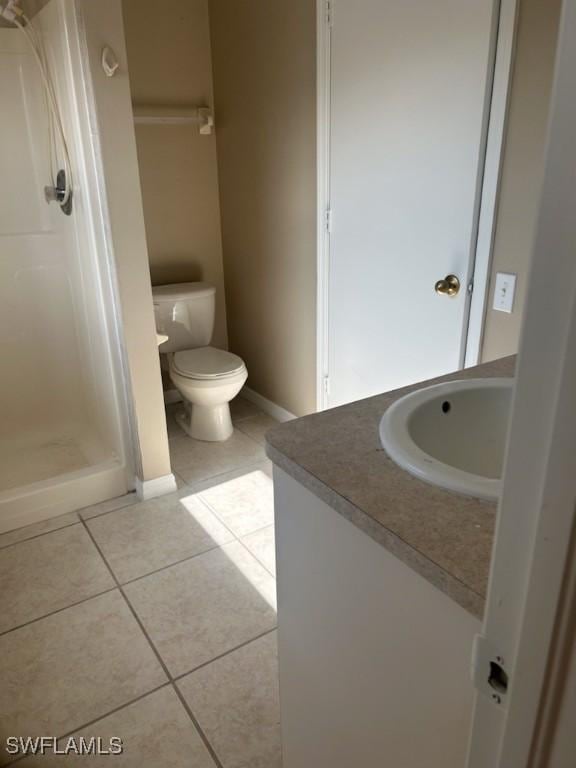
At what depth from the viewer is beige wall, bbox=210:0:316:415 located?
107 inches

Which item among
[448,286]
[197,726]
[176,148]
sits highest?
[176,148]

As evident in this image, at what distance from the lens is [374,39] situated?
7.20 ft

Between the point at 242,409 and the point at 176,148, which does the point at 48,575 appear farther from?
the point at 176,148

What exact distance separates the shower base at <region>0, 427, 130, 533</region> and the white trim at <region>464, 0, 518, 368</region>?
5.41 feet

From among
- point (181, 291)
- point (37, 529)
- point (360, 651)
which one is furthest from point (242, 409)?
point (360, 651)

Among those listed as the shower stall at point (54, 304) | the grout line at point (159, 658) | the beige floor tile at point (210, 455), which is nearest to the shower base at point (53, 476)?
the shower stall at point (54, 304)

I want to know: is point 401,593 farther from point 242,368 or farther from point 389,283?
point 242,368

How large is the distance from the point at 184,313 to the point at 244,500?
1.17 metres

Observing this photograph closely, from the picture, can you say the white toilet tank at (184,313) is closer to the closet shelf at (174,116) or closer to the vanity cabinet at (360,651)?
the closet shelf at (174,116)

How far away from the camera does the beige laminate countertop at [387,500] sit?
76 cm

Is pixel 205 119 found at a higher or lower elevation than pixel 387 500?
higher

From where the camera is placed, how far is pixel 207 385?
3004mm

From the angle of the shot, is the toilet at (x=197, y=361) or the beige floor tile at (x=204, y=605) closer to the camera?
the beige floor tile at (x=204, y=605)

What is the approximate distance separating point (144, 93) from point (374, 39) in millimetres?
1464
